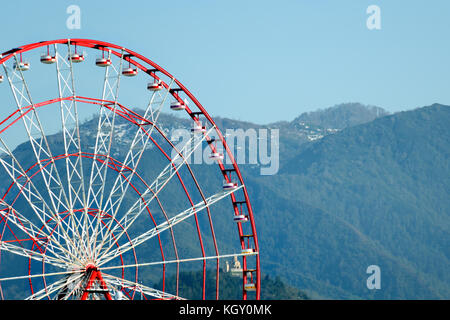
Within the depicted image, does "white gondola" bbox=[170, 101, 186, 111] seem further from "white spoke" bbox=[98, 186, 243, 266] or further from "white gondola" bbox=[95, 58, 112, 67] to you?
"white gondola" bbox=[95, 58, 112, 67]

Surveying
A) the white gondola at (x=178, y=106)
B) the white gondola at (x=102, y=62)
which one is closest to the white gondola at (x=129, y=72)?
the white gondola at (x=102, y=62)

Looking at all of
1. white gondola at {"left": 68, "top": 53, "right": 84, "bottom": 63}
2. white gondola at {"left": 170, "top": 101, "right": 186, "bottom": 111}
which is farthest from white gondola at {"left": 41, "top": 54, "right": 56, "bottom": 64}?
white gondola at {"left": 170, "top": 101, "right": 186, "bottom": 111}

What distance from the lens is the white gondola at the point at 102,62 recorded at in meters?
60.4

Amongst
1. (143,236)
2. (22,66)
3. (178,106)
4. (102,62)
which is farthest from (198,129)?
(22,66)

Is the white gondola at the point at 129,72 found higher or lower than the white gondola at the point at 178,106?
higher

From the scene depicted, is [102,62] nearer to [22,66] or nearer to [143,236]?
[22,66]

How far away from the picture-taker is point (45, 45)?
5475cm

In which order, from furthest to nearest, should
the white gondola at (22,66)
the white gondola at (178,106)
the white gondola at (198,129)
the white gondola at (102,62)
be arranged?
1. the white gondola at (198,129)
2. the white gondola at (178,106)
3. the white gondola at (102,62)
4. the white gondola at (22,66)

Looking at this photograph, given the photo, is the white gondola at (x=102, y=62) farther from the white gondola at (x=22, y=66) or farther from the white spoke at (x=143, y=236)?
the white spoke at (x=143, y=236)

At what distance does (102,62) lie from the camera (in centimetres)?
6038

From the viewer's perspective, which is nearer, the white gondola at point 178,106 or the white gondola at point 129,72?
the white gondola at point 129,72
